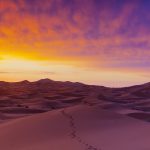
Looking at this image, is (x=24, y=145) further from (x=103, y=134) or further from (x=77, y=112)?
(x=77, y=112)

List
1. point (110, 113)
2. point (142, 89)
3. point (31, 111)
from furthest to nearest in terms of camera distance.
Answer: point (142, 89), point (31, 111), point (110, 113)

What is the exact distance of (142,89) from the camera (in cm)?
2673

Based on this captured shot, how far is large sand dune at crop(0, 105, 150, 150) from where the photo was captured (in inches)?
258

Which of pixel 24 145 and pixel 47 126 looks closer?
pixel 24 145

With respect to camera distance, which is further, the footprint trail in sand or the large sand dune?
the large sand dune

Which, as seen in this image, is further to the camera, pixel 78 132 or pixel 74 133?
pixel 78 132

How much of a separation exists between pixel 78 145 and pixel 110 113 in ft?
12.4

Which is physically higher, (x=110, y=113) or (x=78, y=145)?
(x=110, y=113)

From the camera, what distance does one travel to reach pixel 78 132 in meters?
7.79

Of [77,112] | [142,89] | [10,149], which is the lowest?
[10,149]

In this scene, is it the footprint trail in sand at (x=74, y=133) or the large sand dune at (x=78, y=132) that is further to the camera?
the large sand dune at (x=78, y=132)

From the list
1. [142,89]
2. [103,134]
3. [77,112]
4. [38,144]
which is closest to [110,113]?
[77,112]


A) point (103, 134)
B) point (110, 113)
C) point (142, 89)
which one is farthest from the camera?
point (142, 89)

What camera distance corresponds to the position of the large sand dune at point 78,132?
6543mm
